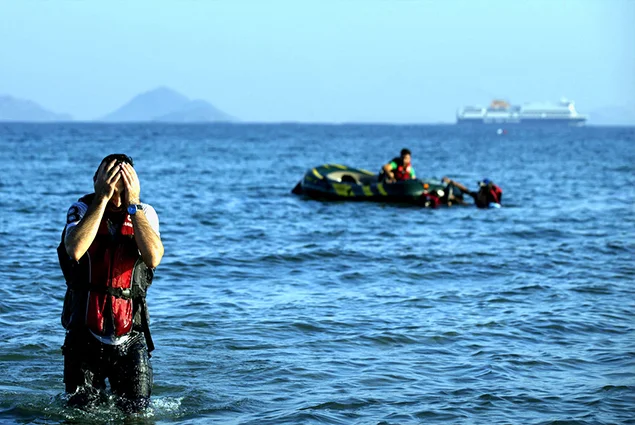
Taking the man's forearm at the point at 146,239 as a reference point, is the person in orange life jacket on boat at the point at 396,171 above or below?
below

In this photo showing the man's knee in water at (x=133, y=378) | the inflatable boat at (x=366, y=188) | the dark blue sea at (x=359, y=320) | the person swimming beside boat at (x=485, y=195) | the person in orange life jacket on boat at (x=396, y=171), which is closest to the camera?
the man's knee in water at (x=133, y=378)

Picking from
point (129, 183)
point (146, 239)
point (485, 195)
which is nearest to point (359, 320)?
point (146, 239)

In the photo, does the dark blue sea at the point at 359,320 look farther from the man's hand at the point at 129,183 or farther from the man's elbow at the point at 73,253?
the man's hand at the point at 129,183

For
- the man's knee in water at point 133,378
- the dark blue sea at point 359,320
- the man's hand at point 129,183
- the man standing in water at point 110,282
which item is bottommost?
the dark blue sea at point 359,320

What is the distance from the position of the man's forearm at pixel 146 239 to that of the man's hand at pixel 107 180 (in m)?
0.20

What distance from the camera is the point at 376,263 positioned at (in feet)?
43.9

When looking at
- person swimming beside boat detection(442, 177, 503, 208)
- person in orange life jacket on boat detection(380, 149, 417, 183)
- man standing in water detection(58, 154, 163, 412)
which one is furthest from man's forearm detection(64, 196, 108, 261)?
person swimming beside boat detection(442, 177, 503, 208)

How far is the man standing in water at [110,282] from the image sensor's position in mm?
4703

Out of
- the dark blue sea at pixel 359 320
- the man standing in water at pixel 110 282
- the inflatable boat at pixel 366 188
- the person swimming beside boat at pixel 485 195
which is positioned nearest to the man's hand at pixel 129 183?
the man standing in water at pixel 110 282

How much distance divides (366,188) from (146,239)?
18.1 meters

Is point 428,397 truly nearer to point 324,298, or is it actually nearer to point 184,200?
point 324,298

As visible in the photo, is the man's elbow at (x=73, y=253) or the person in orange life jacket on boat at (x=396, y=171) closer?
the man's elbow at (x=73, y=253)

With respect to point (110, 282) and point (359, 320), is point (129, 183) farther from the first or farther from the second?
point (359, 320)

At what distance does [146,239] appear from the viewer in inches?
187
